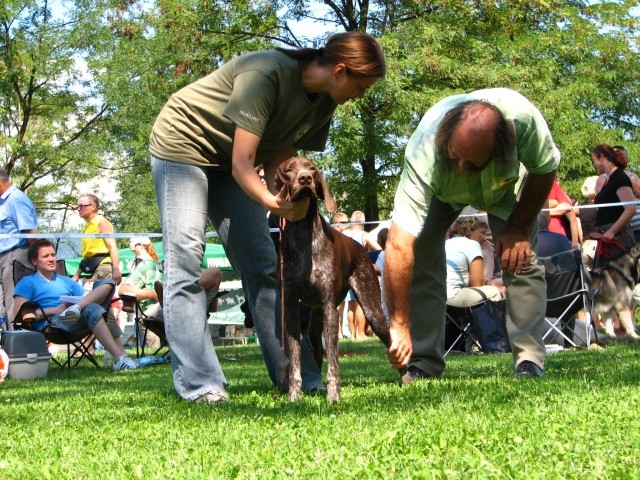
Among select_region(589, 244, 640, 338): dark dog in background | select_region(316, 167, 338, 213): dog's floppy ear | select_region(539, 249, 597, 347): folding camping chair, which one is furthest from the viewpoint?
select_region(589, 244, 640, 338): dark dog in background

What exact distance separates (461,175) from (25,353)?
5.23m

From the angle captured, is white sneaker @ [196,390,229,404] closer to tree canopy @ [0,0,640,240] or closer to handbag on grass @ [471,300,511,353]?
handbag on grass @ [471,300,511,353]

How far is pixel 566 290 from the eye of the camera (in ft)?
30.5

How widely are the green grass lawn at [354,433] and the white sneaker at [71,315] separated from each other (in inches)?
161

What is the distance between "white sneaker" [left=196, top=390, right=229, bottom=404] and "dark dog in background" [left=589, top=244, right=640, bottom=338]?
6359mm

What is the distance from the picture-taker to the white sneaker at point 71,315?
941cm

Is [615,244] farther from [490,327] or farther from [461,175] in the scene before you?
[461,175]

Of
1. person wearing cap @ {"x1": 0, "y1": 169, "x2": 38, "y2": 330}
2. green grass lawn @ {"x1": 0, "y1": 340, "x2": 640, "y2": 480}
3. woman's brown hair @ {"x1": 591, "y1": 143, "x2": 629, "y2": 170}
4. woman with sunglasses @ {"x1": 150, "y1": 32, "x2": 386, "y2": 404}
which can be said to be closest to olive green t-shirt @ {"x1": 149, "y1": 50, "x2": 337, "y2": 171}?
woman with sunglasses @ {"x1": 150, "y1": 32, "x2": 386, "y2": 404}

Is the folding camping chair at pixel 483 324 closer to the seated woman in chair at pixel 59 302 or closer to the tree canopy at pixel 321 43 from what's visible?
the seated woman in chair at pixel 59 302

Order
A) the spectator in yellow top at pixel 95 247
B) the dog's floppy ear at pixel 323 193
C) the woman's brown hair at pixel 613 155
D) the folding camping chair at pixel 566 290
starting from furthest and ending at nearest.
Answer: the spectator in yellow top at pixel 95 247 < the woman's brown hair at pixel 613 155 < the folding camping chair at pixel 566 290 < the dog's floppy ear at pixel 323 193

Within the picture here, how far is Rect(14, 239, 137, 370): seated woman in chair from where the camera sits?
9.42 metres

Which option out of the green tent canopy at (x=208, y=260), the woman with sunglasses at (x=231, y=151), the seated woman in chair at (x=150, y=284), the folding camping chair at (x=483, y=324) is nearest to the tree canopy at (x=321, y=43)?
the green tent canopy at (x=208, y=260)


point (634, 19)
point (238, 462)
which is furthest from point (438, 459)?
point (634, 19)

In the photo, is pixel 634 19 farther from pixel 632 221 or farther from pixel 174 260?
pixel 174 260
